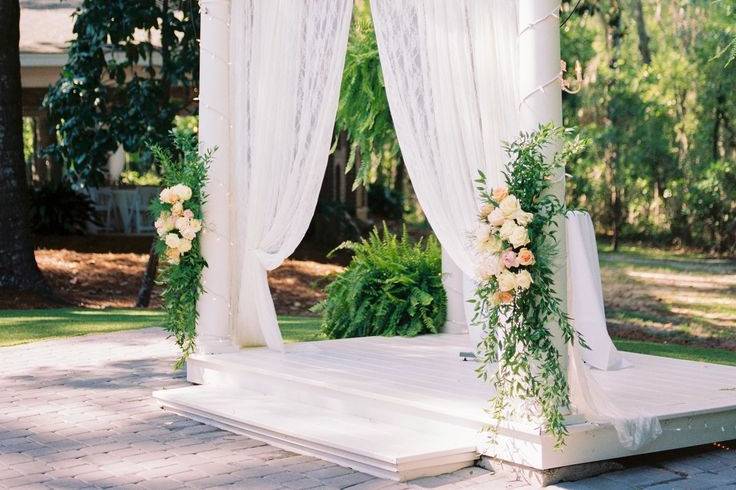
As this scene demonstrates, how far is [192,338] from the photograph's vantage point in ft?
25.9

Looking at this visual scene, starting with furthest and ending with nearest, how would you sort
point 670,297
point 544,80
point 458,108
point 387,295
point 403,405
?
1. point 670,297
2. point 387,295
3. point 403,405
4. point 458,108
5. point 544,80

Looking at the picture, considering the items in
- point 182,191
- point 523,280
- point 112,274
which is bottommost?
point 112,274

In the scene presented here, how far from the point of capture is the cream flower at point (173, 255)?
7.66 meters

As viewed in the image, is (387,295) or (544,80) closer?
(544,80)

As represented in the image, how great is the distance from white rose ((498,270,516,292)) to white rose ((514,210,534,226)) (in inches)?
9.7

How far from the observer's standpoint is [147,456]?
19.7ft

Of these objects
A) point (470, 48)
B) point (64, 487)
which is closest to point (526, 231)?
point (470, 48)

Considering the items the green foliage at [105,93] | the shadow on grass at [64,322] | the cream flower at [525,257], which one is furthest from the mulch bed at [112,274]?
the cream flower at [525,257]

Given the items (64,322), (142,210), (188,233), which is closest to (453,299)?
(188,233)

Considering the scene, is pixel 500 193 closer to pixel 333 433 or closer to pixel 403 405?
pixel 403 405

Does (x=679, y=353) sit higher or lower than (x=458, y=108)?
lower

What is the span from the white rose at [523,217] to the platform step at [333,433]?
1.22 meters

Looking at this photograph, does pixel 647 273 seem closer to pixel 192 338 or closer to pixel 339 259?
pixel 339 259

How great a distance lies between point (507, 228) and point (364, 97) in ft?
15.0
